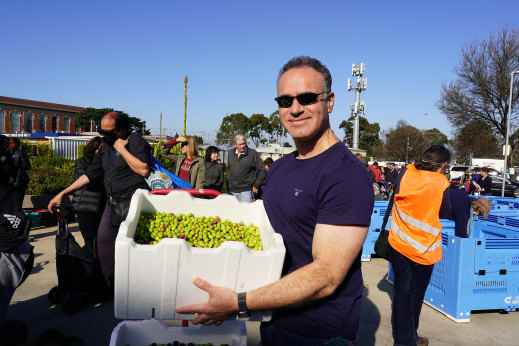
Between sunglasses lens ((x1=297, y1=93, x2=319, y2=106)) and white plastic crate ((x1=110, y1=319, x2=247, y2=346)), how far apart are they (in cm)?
150

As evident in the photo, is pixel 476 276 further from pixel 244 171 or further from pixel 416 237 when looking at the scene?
pixel 244 171

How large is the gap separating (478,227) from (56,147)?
75.8ft

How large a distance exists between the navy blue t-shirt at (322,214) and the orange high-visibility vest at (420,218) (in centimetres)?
164

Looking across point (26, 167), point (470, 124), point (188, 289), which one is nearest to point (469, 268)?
point (188, 289)

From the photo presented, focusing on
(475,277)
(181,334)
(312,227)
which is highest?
(312,227)

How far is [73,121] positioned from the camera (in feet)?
298

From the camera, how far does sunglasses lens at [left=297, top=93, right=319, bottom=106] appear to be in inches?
→ 64.3

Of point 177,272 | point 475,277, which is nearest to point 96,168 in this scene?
point 177,272

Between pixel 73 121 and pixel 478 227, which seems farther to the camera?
pixel 73 121

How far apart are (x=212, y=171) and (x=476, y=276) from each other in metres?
5.47

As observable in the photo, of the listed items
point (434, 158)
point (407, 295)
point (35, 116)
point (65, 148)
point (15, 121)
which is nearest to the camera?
point (407, 295)

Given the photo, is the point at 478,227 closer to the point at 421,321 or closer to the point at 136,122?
the point at 421,321

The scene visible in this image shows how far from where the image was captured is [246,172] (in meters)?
7.47

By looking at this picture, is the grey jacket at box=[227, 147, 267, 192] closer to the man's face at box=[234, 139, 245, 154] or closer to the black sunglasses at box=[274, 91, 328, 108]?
the man's face at box=[234, 139, 245, 154]
